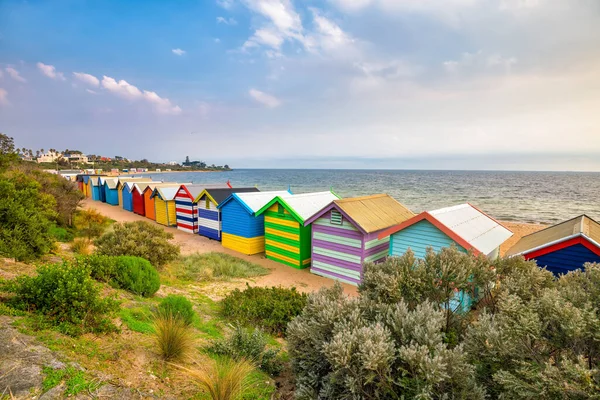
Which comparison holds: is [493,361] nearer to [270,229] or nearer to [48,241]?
[48,241]

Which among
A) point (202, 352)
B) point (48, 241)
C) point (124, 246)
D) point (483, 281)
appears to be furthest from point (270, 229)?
point (483, 281)

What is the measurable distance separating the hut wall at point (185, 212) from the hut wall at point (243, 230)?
5.11m

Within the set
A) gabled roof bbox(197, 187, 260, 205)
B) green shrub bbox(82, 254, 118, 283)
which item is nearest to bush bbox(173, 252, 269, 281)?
green shrub bbox(82, 254, 118, 283)

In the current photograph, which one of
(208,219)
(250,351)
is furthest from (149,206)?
(250,351)

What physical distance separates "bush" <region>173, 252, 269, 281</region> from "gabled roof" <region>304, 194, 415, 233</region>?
12.1 feet

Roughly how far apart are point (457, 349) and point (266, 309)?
231 inches

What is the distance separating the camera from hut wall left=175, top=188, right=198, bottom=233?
22328 millimetres

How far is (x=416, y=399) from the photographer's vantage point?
2822 mm

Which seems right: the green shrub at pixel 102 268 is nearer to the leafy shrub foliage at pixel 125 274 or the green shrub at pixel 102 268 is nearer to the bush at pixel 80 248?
the leafy shrub foliage at pixel 125 274

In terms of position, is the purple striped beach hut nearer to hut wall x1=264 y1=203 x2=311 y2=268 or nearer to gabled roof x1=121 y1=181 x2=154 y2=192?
hut wall x1=264 y1=203 x2=311 y2=268

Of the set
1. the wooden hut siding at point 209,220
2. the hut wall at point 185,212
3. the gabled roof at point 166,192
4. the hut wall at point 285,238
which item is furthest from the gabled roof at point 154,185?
the hut wall at point 285,238

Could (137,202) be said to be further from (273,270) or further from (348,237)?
(348,237)

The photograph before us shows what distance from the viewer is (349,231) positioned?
1250 cm

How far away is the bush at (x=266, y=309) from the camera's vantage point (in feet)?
25.0
